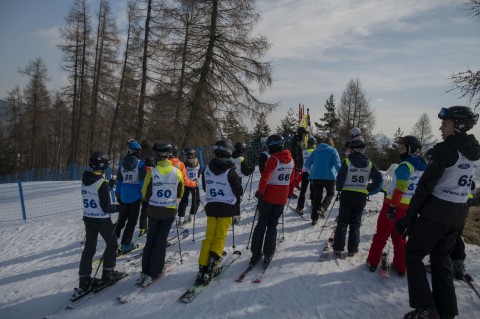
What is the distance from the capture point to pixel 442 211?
342 cm

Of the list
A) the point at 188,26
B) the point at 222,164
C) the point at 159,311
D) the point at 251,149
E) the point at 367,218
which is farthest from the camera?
the point at 251,149

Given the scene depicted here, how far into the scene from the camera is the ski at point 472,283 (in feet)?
14.5

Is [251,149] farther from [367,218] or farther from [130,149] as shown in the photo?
[130,149]

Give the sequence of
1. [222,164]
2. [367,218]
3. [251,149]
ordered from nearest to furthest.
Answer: [222,164] < [367,218] < [251,149]

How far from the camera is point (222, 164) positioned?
189 inches

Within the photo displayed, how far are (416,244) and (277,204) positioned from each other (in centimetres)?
221

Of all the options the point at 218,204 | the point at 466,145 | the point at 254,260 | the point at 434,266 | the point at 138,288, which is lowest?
the point at 138,288

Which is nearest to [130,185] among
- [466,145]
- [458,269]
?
[466,145]

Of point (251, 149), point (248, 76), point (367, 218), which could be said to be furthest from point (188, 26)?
point (367, 218)

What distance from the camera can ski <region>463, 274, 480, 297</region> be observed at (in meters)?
4.42

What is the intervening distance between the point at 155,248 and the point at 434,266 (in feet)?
12.7

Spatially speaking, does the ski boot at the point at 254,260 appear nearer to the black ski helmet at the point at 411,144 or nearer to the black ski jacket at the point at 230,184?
the black ski jacket at the point at 230,184

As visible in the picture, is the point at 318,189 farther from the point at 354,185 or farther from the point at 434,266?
the point at 434,266

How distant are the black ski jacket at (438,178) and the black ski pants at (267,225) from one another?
225cm
